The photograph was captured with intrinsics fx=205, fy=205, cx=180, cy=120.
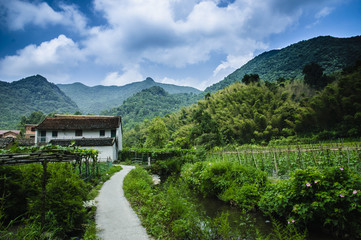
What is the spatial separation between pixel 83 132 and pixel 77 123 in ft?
5.59

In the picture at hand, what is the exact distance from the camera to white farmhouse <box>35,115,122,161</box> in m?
28.5

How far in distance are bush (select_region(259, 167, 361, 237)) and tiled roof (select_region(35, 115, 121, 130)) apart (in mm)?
28156

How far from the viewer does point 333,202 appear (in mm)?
5102

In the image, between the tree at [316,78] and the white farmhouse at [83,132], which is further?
the tree at [316,78]

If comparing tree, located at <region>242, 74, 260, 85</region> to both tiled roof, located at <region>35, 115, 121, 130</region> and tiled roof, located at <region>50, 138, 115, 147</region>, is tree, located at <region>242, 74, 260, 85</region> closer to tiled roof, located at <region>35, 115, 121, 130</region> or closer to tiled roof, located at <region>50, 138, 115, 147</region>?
tiled roof, located at <region>35, 115, 121, 130</region>

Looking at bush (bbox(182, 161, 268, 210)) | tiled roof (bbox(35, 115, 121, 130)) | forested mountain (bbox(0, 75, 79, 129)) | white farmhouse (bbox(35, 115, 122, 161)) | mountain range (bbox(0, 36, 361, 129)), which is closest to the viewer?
bush (bbox(182, 161, 268, 210))

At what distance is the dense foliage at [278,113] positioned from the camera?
77.5 ft

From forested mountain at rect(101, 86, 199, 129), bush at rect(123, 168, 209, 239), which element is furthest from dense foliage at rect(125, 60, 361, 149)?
forested mountain at rect(101, 86, 199, 129)

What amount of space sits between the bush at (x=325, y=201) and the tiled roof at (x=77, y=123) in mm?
28156

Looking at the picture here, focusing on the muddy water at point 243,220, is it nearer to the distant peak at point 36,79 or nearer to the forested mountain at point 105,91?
the distant peak at point 36,79

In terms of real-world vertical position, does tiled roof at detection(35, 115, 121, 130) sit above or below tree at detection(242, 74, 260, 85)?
below

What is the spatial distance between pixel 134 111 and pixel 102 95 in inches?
3096

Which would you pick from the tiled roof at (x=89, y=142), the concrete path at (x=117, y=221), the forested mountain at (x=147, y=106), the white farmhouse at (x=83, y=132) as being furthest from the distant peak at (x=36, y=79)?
the concrete path at (x=117, y=221)

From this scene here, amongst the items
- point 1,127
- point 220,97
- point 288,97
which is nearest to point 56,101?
Answer: point 1,127
